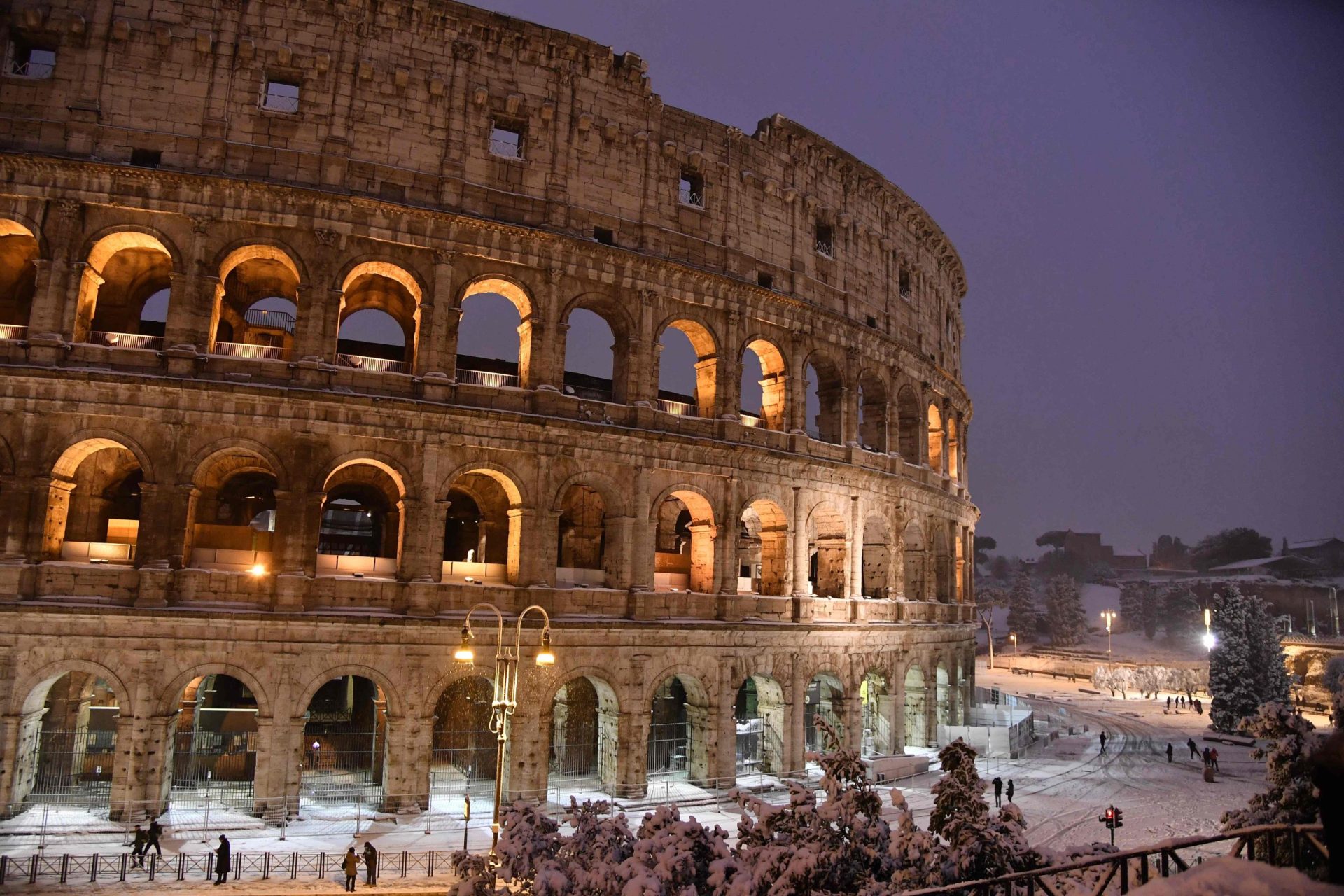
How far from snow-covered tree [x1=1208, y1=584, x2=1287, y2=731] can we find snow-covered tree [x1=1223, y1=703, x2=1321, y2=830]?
29.6m

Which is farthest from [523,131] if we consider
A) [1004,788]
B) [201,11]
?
[1004,788]

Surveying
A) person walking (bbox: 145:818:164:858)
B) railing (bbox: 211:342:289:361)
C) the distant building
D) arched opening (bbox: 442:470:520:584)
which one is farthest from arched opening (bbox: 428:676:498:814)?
the distant building

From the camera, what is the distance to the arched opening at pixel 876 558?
29.9 m

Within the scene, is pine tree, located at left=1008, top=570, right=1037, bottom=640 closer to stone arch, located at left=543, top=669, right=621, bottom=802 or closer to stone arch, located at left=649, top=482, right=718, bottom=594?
stone arch, located at left=649, top=482, right=718, bottom=594

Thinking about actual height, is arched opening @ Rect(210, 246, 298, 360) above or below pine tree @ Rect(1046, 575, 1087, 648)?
above

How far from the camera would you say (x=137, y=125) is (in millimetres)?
20281

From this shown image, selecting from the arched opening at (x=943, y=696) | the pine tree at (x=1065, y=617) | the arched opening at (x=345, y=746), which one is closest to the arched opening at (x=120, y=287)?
the arched opening at (x=345, y=746)

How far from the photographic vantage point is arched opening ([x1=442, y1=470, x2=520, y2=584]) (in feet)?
72.8

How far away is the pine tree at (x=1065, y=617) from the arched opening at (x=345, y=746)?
7905cm

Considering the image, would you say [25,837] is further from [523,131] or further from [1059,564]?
[1059,564]

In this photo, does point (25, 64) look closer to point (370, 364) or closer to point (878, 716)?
point (370, 364)

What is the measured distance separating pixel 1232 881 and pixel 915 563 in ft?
91.8

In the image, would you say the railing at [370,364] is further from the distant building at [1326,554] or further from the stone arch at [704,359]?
the distant building at [1326,554]

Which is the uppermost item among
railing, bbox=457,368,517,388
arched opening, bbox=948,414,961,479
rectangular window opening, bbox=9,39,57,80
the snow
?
rectangular window opening, bbox=9,39,57,80
